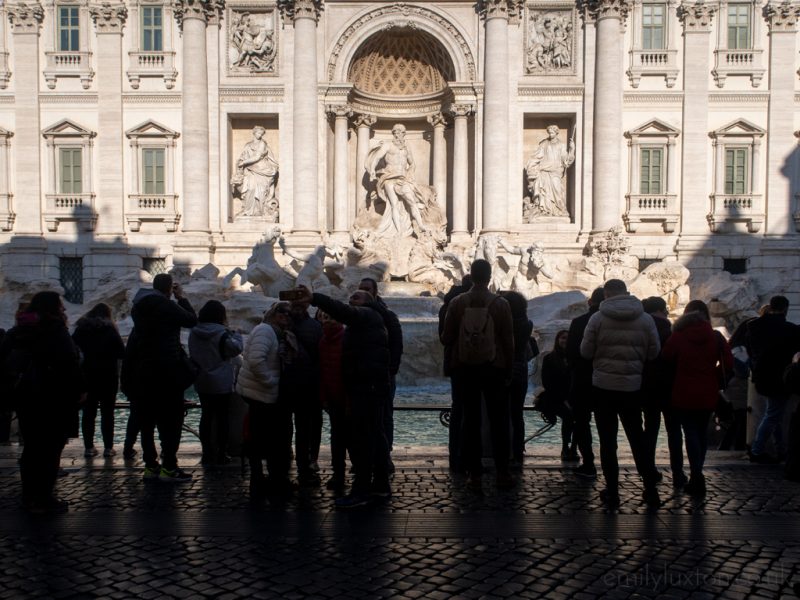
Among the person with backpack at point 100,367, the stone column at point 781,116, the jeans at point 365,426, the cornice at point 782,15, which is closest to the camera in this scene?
the jeans at point 365,426

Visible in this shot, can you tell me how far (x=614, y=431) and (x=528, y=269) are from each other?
14.0m

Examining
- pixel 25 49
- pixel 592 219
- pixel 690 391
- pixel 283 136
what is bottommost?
pixel 690 391

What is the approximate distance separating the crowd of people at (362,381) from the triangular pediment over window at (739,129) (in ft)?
60.3

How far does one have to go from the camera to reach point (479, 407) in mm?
5980

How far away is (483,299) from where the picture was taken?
5.93 metres

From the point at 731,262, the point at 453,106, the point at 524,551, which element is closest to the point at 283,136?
the point at 453,106

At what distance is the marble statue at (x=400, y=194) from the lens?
22.2 m

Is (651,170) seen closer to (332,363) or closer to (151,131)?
(151,131)

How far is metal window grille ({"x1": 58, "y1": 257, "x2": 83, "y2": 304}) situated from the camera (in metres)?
23.7

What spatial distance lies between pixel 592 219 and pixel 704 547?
18.9 m

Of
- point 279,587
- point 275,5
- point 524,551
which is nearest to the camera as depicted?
point 279,587

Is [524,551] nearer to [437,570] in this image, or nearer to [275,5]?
[437,570]

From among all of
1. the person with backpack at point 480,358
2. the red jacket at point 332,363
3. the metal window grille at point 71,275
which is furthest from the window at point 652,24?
the red jacket at point 332,363

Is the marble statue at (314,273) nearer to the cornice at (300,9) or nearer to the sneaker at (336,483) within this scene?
the cornice at (300,9)
